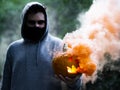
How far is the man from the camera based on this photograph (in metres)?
4.23

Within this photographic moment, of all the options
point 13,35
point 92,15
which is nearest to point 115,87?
point 92,15

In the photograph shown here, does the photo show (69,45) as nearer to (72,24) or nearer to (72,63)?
(72,63)

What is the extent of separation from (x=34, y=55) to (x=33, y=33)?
0.20m

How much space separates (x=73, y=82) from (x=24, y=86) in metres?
0.48

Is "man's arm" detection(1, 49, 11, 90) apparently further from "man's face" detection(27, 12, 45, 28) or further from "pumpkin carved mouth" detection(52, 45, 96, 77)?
"pumpkin carved mouth" detection(52, 45, 96, 77)

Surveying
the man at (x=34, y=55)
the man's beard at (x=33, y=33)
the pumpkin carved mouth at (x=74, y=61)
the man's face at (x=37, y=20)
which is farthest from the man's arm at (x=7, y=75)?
the pumpkin carved mouth at (x=74, y=61)

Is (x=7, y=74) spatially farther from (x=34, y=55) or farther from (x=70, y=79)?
(x=70, y=79)

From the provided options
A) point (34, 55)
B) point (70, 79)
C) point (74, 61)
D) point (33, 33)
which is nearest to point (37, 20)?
point (33, 33)

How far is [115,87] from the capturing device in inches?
295

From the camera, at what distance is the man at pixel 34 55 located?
4.23 m

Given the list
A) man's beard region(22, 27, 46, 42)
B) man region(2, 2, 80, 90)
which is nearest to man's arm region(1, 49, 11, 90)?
man region(2, 2, 80, 90)

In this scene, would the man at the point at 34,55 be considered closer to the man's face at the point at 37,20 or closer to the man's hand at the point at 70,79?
the man's face at the point at 37,20

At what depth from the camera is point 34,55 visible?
431 cm

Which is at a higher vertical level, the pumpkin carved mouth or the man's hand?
the pumpkin carved mouth
